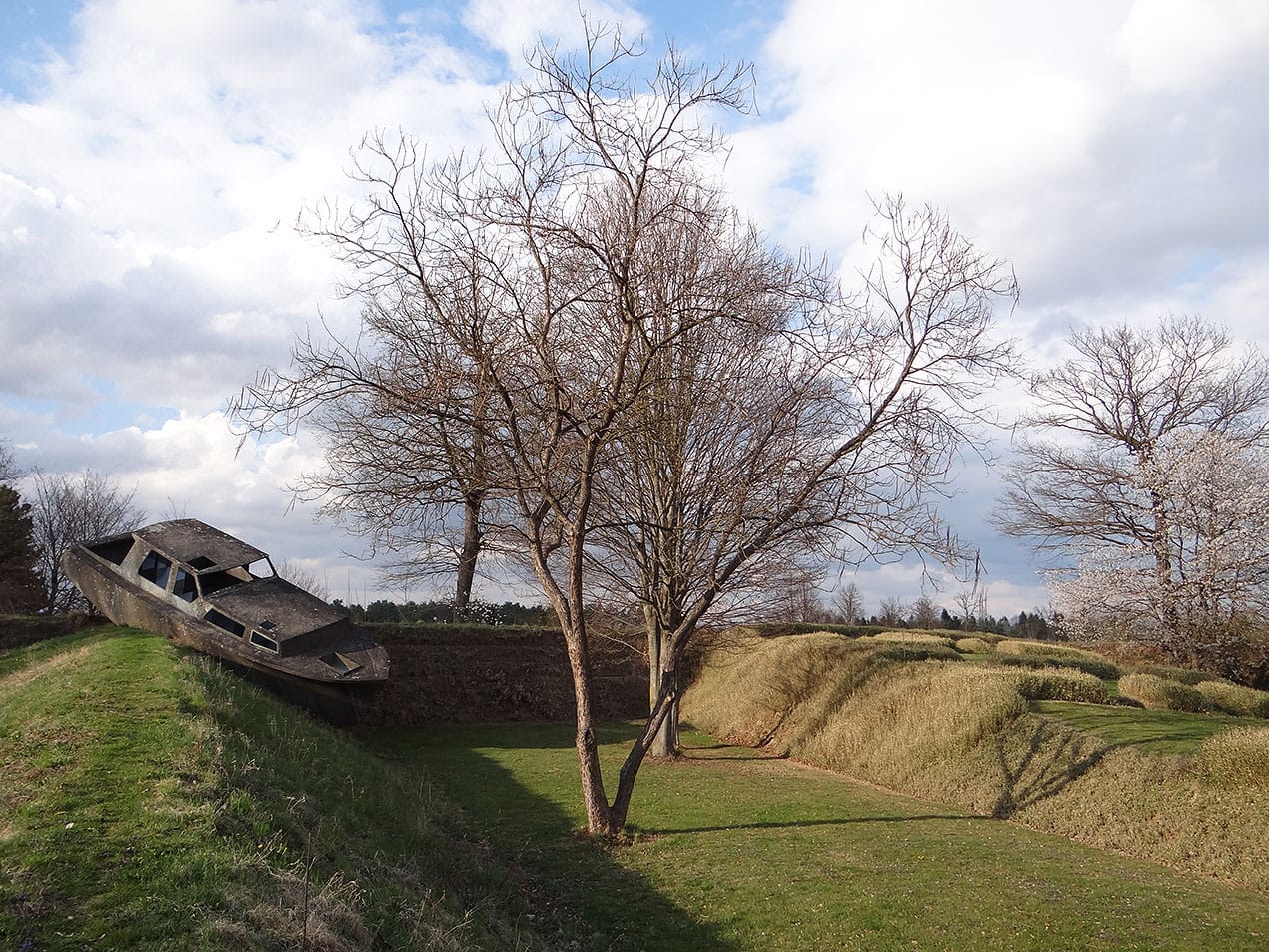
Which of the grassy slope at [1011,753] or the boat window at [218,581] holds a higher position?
the boat window at [218,581]

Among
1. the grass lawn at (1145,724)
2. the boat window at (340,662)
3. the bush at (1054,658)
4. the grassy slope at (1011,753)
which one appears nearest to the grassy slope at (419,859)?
the grassy slope at (1011,753)

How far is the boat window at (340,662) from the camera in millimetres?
13164

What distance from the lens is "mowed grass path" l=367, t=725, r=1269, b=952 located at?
6500 mm

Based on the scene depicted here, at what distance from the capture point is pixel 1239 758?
8984 millimetres

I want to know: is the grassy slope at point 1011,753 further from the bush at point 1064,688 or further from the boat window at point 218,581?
the boat window at point 218,581

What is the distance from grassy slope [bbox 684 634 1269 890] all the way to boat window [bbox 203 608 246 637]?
10769 mm

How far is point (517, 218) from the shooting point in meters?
8.70

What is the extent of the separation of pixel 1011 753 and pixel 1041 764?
58cm

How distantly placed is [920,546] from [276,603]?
10739 millimetres

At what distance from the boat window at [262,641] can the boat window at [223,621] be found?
0.26 m

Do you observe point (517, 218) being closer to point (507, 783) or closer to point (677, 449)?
point (677, 449)

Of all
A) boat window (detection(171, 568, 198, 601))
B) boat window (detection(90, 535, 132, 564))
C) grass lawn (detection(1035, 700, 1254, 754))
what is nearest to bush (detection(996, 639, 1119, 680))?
grass lawn (detection(1035, 700, 1254, 754))

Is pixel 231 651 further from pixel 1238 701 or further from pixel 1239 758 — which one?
pixel 1238 701

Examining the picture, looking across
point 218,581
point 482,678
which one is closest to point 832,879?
point 218,581
